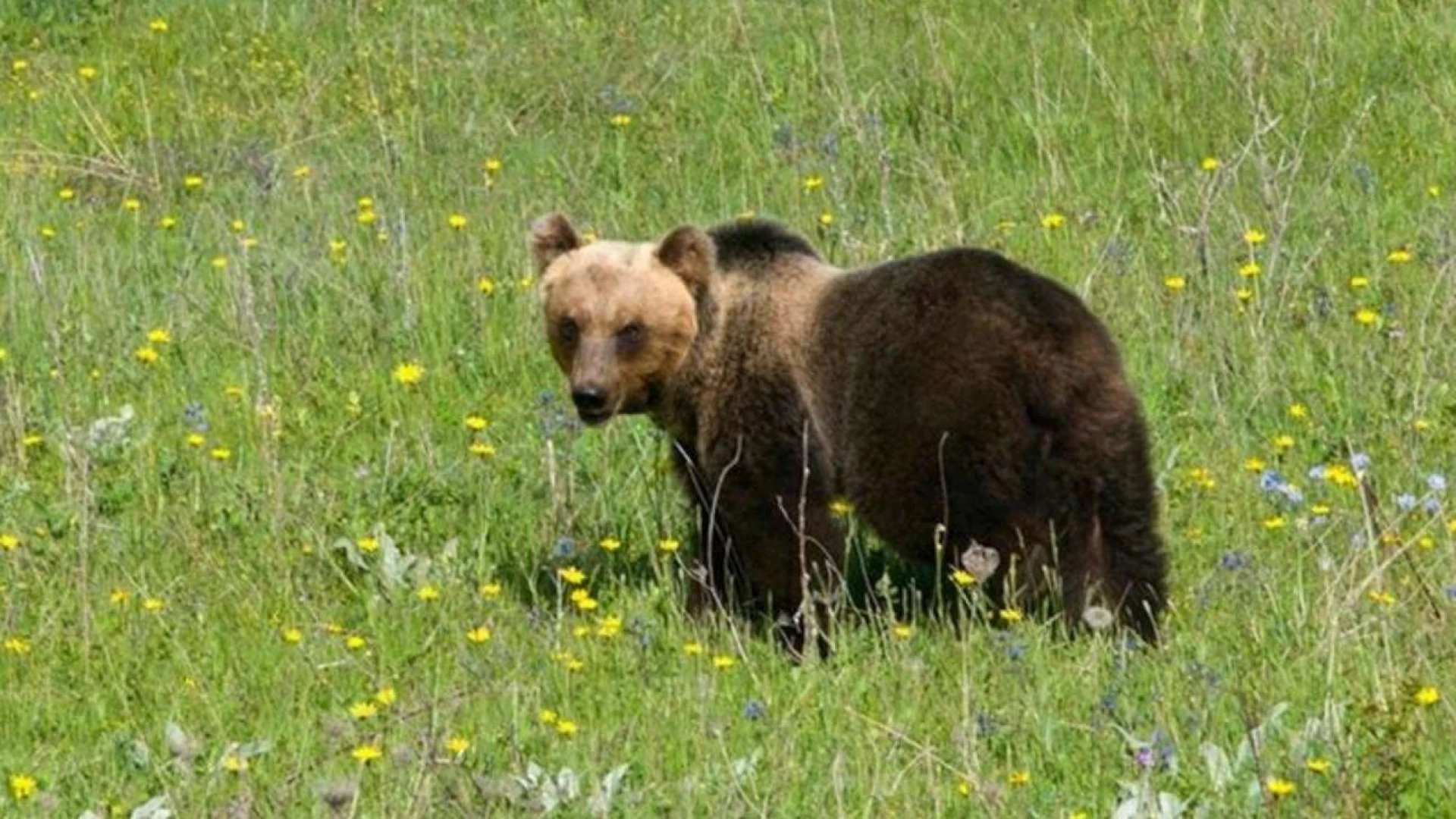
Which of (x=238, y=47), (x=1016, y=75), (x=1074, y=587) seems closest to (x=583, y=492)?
(x=1074, y=587)

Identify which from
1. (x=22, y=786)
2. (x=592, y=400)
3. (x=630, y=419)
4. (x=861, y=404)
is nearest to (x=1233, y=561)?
(x=861, y=404)

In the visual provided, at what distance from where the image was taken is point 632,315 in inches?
306

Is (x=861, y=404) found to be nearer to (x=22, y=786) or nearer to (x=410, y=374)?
(x=410, y=374)

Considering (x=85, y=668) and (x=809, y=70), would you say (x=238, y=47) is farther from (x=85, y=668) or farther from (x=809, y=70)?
(x=85, y=668)

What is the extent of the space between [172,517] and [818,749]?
7.98ft

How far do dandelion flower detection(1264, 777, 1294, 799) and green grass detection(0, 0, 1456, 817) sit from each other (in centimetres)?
6

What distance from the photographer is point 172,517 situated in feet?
25.8

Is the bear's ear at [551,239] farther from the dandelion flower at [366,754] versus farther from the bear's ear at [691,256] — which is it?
the dandelion flower at [366,754]

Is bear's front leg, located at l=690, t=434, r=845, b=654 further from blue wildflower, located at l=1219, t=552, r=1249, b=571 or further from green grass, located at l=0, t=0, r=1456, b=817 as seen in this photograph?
blue wildflower, located at l=1219, t=552, r=1249, b=571

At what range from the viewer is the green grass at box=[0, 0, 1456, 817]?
6102mm

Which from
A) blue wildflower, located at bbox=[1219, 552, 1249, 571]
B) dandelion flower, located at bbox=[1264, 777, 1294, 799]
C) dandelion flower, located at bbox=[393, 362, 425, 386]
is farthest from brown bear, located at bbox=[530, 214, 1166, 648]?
dandelion flower, located at bbox=[1264, 777, 1294, 799]

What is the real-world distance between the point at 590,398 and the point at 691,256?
532 millimetres

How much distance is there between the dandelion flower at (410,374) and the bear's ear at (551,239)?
77cm

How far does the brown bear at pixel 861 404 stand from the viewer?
699 centimetres
